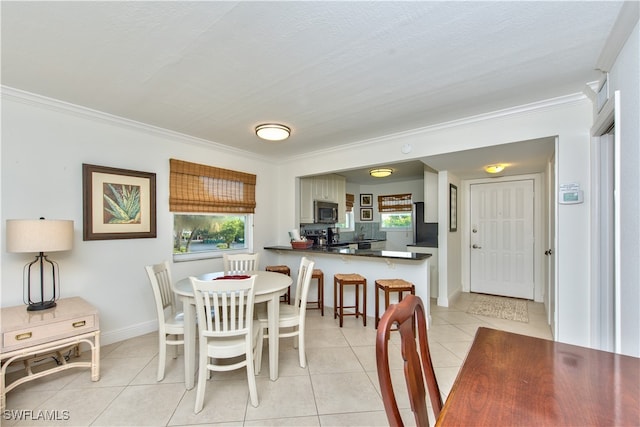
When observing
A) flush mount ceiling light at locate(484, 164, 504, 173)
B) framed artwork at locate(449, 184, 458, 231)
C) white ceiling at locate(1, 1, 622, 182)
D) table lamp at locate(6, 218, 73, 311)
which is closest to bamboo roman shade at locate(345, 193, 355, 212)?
framed artwork at locate(449, 184, 458, 231)

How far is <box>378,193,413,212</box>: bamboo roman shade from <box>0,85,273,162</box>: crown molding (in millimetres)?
4193

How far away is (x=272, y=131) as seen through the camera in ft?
10.3

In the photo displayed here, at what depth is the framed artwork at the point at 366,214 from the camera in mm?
7125

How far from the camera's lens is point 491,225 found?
486 cm

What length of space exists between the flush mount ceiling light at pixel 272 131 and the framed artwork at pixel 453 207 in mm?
2799

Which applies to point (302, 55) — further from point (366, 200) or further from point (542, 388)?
point (366, 200)

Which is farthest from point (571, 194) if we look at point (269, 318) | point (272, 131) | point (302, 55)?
point (272, 131)

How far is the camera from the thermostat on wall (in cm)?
243

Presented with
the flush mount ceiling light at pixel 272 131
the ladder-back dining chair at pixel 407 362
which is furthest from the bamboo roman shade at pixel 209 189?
the ladder-back dining chair at pixel 407 362

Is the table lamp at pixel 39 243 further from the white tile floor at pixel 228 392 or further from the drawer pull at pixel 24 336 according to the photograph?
the white tile floor at pixel 228 392

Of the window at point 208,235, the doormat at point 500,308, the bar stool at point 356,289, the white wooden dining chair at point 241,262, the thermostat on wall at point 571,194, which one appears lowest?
the doormat at point 500,308

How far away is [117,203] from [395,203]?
5.42 meters

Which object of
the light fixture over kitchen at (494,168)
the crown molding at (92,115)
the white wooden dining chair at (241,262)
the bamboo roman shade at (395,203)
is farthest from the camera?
the bamboo roman shade at (395,203)

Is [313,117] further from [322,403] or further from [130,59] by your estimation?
[322,403]
